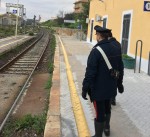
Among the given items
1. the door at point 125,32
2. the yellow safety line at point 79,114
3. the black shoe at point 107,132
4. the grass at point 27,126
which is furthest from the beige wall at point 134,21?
the black shoe at point 107,132

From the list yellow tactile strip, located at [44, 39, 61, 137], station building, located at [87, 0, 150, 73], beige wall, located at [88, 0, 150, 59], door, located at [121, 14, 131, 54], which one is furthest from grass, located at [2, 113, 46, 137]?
door, located at [121, 14, 131, 54]

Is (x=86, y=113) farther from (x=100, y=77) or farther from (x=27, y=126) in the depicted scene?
(x=100, y=77)

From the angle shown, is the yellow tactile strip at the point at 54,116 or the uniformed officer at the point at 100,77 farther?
the yellow tactile strip at the point at 54,116

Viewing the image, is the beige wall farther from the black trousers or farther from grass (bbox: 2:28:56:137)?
the black trousers

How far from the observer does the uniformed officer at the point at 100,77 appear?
542 cm

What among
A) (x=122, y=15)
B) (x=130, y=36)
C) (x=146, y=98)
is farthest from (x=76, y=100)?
(x=122, y=15)

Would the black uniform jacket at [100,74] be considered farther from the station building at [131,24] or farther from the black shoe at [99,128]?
the station building at [131,24]

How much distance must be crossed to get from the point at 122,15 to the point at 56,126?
13.8 meters

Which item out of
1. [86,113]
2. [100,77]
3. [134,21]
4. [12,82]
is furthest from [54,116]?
[134,21]

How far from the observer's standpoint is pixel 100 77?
18.1ft

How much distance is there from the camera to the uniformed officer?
5422 mm

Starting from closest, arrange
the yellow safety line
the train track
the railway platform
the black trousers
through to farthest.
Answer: the black trousers → the yellow safety line → the railway platform → the train track

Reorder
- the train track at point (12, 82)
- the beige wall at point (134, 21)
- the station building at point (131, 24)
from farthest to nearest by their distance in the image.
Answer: the beige wall at point (134, 21) < the station building at point (131, 24) < the train track at point (12, 82)

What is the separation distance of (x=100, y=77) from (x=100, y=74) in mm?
43
